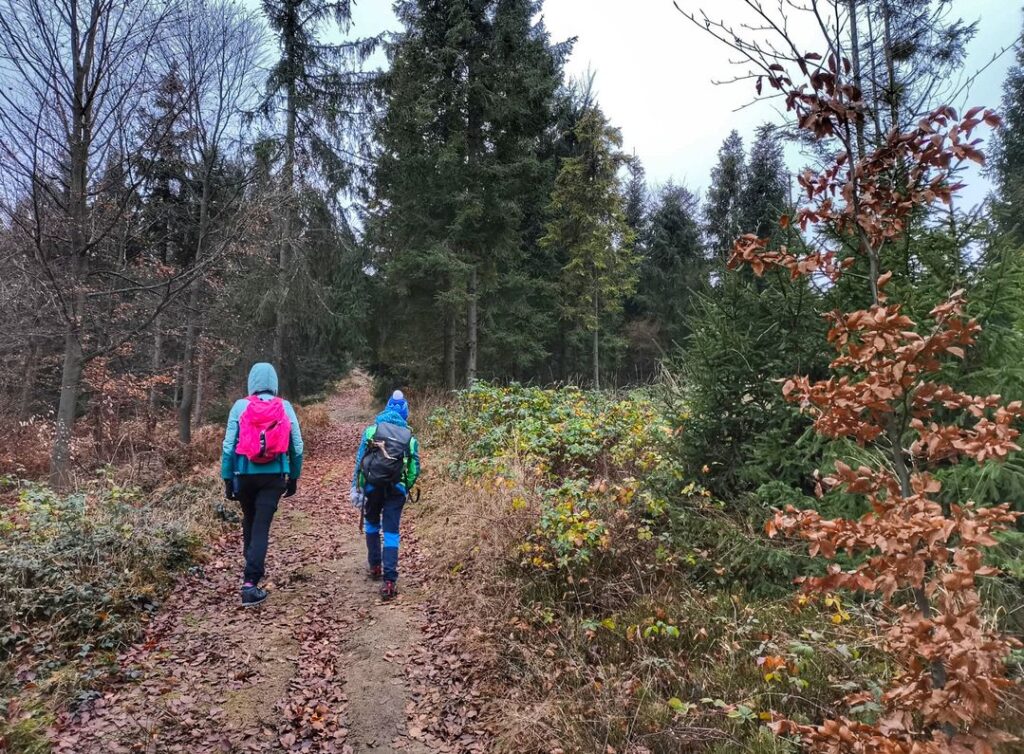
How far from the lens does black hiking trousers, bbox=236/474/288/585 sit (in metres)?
5.16

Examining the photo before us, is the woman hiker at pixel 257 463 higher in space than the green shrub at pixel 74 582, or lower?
higher

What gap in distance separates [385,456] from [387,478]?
23cm

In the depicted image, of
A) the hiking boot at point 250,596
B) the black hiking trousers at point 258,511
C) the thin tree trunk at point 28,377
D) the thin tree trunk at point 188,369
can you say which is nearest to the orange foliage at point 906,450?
the black hiking trousers at point 258,511

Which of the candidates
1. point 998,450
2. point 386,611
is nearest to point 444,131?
point 386,611

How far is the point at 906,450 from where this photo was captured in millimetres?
1860

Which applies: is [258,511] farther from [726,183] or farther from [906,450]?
[726,183]

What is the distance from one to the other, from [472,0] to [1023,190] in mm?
18508

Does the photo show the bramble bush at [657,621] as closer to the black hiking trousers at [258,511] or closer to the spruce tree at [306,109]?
the black hiking trousers at [258,511]

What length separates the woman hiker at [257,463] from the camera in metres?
5.08

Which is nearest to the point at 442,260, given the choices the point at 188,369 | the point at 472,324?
the point at 472,324

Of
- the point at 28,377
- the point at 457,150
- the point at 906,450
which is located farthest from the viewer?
the point at 457,150

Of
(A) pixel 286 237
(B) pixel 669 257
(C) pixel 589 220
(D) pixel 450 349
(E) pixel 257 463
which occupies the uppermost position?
(B) pixel 669 257

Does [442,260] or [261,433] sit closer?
[261,433]

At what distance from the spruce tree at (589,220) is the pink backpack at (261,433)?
14.8m
